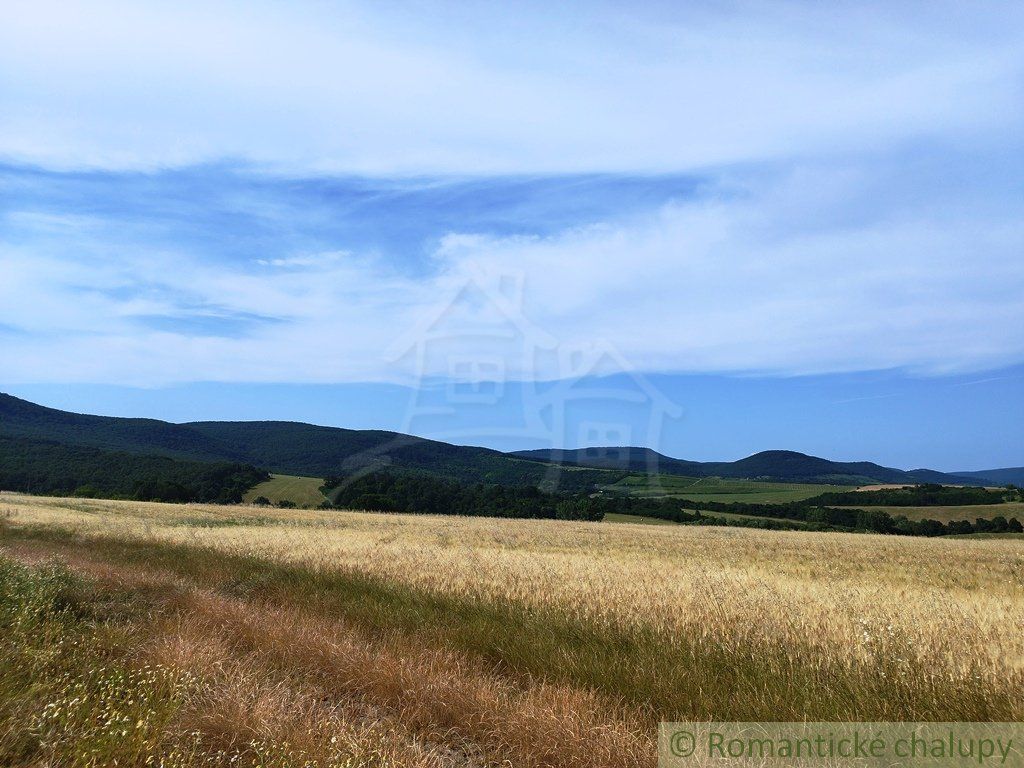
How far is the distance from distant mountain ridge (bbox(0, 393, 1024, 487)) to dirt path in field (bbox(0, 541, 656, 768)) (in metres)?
85.3

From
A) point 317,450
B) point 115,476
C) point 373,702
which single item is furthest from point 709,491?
point 373,702

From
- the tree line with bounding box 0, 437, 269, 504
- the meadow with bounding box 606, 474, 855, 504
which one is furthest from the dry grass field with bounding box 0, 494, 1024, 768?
the tree line with bounding box 0, 437, 269, 504

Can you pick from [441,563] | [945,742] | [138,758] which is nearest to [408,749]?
[138,758]

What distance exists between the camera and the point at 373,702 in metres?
4.88

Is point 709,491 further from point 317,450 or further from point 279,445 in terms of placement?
point 279,445

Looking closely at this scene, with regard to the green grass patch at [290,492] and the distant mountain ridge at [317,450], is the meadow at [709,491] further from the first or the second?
the green grass patch at [290,492]

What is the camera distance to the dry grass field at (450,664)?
12.4 ft

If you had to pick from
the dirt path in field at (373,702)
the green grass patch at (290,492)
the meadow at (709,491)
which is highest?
the dirt path in field at (373,702)

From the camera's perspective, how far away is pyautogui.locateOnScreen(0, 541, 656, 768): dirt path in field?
3.84 metres

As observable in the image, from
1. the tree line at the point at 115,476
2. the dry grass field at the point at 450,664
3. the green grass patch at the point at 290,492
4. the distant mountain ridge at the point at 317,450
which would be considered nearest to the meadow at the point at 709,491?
the distant mountain ridge at the point at 317,450

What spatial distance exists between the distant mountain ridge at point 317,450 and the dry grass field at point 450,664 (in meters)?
81.9

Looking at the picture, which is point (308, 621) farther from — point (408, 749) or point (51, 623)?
point (408, 749)

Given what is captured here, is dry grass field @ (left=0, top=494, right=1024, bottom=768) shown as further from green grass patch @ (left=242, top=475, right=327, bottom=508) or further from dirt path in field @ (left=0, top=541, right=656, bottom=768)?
green grass patch @ (left=242, top=475, right=327, bottom=508)

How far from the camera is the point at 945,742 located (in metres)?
4.11
